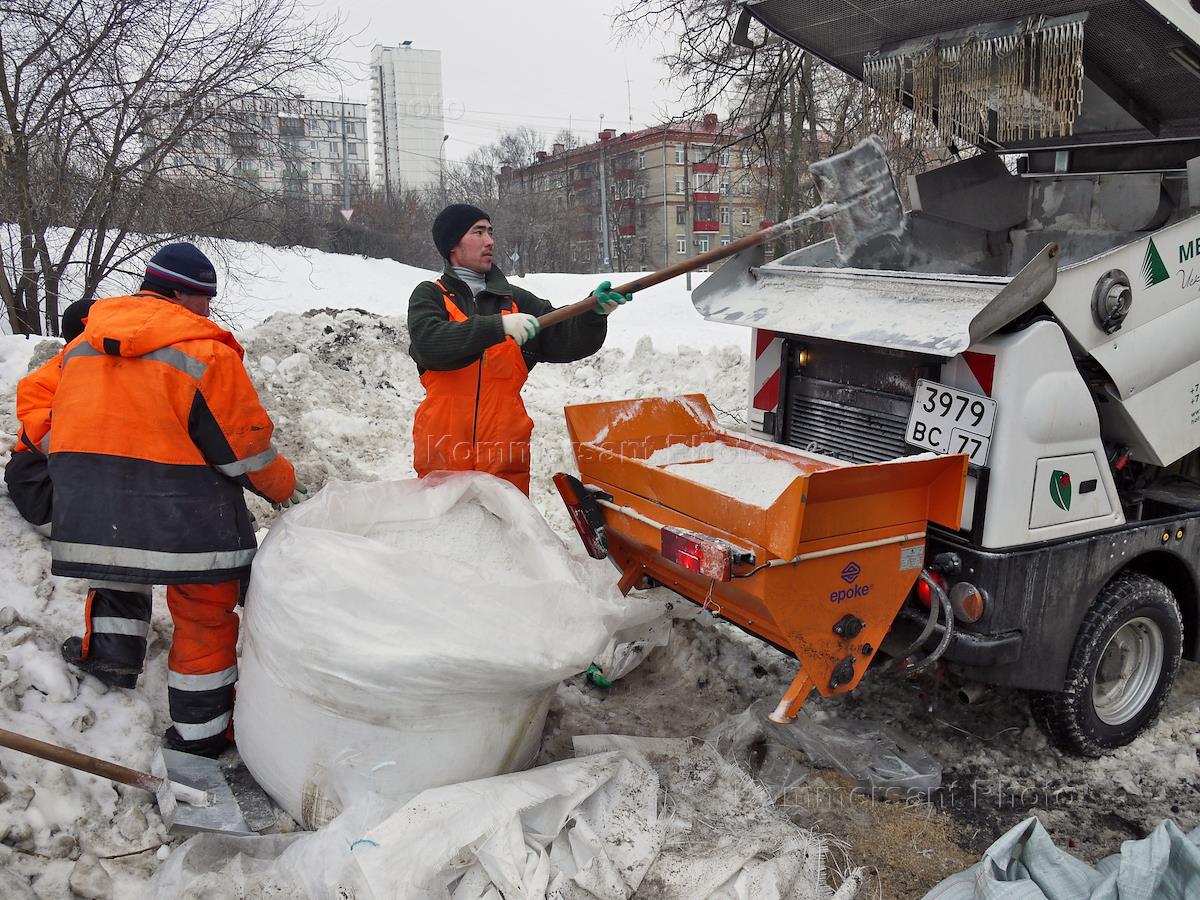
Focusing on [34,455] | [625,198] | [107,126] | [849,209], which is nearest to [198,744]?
[34,455]

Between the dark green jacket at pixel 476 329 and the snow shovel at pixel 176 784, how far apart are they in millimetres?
1480

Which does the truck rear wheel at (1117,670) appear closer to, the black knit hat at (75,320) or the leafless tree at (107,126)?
the black knit hat at (75,320)

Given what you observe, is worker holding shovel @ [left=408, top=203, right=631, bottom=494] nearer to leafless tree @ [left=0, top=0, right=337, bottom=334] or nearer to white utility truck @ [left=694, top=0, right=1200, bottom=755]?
white utility truck @ [left=694, top=0, right=1200, bottom=755]

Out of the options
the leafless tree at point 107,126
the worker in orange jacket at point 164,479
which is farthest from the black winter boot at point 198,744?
the leafless tree at point 107,126

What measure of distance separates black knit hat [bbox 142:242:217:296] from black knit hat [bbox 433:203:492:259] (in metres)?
0.84

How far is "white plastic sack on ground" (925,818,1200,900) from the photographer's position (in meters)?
2.09

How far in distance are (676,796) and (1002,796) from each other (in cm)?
119

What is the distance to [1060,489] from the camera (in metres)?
2.85

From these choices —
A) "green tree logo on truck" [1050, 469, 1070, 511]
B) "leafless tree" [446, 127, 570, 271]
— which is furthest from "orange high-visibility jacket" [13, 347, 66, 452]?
"leafless tree" [446, 127, 570, 271]

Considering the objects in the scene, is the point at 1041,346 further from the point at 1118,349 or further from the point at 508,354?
the point at 508,354

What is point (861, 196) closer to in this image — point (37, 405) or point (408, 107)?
point (37, 405)

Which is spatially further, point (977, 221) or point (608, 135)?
point (608, 135)

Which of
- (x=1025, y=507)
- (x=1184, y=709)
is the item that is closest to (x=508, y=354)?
(x=1025, y=507)

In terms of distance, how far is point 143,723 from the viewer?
2846 mm
